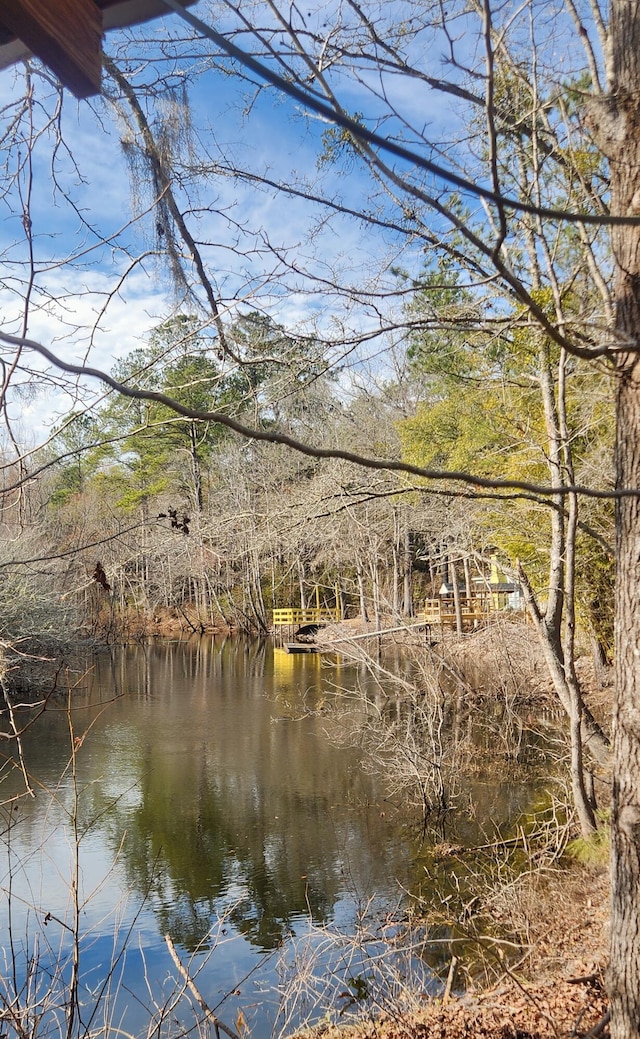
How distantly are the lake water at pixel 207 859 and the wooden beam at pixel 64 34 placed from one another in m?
2.73

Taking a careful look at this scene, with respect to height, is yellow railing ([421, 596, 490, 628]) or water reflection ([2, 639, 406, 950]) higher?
yellow railing ([421, 596, 490, 628])

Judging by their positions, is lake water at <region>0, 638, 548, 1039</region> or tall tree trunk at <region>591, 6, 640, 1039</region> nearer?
tall tree trunk at <region>591, 6, 640, 1039</region>

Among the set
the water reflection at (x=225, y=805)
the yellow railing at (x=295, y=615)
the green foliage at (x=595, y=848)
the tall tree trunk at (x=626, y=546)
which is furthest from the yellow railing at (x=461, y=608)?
the tall tree trunk at (x=626, y=546)

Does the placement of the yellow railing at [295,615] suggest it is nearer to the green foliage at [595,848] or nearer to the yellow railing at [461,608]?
the yellow railing at [461,608]

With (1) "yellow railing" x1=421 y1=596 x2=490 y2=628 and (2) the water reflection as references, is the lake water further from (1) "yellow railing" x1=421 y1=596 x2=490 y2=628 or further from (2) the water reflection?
(1) "yellow railing" x1=421 y1=596 x2=490 y2=628

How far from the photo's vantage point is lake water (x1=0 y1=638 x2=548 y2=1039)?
5.44m

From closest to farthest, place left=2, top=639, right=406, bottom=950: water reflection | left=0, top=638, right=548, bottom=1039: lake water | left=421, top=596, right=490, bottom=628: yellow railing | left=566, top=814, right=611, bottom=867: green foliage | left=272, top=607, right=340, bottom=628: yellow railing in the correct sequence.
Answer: left=0, top=638, right=548, bottom=1039: lake water, left=566, top=814, right=611, bottom=867: green foliage, left=2, top=639, right=406, bottom=950: water reflection, left=421, top=596, right=490, bottom=628: yellow railing, left=272, top=607, right=340, bottom=628: yellow railing

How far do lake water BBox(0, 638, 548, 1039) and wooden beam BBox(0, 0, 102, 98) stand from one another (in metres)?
2.73

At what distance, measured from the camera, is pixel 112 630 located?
23.4 meters

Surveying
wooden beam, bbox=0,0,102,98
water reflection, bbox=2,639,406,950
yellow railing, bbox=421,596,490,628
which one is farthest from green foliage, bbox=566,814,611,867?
yellow railing, bbox=421,596,490,628

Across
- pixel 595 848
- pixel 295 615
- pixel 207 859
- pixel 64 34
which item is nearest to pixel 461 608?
pixel 295 615

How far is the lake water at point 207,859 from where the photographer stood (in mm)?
5441

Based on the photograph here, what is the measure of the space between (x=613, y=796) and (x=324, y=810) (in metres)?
7.81

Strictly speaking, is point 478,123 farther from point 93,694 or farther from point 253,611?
point 253,611
